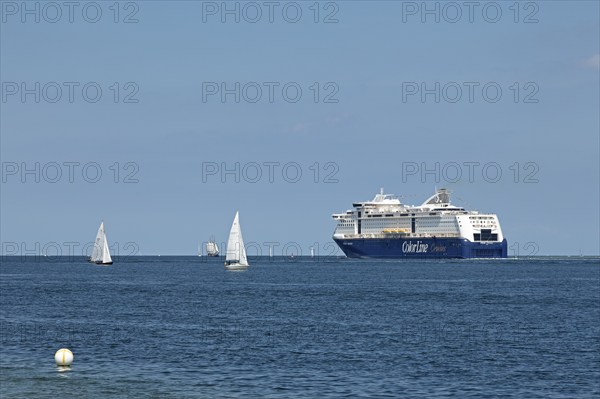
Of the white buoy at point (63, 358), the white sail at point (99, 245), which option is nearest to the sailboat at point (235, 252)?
the white sail at point (99, 245)

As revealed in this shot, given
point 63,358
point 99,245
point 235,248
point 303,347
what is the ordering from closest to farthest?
point 63,358 < point 303,347 < point 235,248 < point 99,245

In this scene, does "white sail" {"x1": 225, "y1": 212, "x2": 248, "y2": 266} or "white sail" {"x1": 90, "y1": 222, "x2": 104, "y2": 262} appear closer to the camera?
"white sail" {"x1": 225, "y1": 212, "x2": 248, "y2": 266}

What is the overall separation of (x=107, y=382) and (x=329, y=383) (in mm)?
8067

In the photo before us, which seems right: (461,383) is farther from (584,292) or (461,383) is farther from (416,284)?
(416,284)

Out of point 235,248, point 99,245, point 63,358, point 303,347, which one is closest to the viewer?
point 63,358

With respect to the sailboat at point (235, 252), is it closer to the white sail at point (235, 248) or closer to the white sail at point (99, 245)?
the white sail at point (235, 248)

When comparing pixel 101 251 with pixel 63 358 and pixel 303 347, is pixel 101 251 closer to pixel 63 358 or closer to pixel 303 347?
pixel 303 347

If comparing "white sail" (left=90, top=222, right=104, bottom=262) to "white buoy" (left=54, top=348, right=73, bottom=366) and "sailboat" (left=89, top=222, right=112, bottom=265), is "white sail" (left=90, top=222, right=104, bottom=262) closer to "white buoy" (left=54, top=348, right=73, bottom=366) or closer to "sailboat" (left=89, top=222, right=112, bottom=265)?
"sailboat" (left=89, top=222, right=112, bottom=265)

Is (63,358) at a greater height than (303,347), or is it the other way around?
(63,358)

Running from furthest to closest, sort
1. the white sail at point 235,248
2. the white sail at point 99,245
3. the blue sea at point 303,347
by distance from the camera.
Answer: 1. the white sail at point 99,245
2. the white sail at point 235,248
3. the blue sea at point 303,347

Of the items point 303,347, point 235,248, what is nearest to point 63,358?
point 303,347

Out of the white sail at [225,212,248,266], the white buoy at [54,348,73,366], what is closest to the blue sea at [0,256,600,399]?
the white buoy at [54,348,73,366]

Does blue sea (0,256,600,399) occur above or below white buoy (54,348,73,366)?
below

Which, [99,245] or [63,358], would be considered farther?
[99,245]
